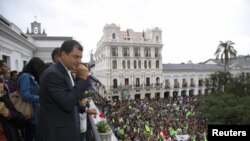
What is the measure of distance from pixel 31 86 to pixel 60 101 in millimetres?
1614

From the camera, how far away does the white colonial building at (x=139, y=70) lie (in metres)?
45.0

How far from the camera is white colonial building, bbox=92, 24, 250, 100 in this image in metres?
45.0

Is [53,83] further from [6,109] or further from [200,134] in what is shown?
[200,134]

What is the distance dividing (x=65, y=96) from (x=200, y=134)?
1494 centimetres

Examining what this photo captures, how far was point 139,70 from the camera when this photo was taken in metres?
47.4

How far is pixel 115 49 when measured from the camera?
149 feet

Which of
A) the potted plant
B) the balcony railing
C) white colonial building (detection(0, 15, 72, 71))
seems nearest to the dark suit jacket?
the balcony railing

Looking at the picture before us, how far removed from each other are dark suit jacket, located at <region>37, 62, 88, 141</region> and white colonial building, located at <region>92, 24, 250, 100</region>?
4111 centimetres

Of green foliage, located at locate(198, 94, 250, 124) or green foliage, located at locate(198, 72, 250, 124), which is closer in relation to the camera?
green foliage, located at locate(198, 94, 250, 124)

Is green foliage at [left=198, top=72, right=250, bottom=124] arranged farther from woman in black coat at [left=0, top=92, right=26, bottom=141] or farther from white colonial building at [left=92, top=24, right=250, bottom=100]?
woman in black coat at [left=0, top=92, right=26, bottom=141]

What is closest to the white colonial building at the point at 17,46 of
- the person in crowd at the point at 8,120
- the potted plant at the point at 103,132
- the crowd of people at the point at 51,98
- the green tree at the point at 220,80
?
the potted plant at the point at 103,132

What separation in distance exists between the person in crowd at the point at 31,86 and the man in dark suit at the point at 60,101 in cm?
121

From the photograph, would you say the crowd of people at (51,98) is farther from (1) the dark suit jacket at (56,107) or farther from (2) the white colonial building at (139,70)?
(2) the white colonial building at (139,70)

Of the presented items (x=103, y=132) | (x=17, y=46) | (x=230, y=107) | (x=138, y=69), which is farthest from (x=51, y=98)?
(x=138, y=69)
